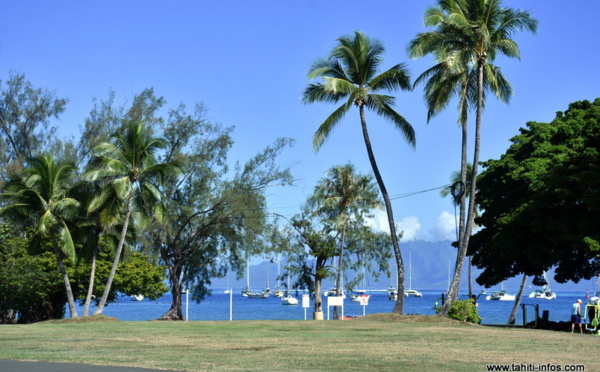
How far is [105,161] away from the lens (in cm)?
3747

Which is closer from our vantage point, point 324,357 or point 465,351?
point 324,357

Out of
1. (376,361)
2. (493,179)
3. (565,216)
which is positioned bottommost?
(376,361)

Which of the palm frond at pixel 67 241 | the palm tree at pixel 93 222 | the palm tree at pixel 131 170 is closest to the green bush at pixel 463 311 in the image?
the palm tree at pixel 131 170

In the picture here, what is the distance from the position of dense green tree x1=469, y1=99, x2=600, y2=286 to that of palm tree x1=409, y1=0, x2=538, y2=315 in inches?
107

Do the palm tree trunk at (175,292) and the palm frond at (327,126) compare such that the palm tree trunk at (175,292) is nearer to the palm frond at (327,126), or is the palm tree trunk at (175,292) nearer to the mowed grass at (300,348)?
the palm frond at (327,126)

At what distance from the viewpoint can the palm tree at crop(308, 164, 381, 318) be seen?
5691 centimetres

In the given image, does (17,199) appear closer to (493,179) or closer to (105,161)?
(105,161)

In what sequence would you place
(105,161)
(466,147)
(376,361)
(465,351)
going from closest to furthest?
(376,361) → (465,351) → (466,147) → (105,161)

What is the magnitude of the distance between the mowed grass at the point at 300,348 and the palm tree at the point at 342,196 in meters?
30.0

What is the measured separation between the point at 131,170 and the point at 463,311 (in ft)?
58.3

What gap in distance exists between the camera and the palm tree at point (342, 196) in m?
56.9

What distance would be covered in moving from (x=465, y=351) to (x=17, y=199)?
26905 millimetres

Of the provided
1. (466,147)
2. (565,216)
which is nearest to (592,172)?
(565,216)

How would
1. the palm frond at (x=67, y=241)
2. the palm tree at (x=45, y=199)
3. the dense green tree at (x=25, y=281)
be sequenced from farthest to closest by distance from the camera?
the dense green tree at (x=25, y=281) → the palm frond at (x=67, y=241) → the palm tree at (x=45, y=199)
